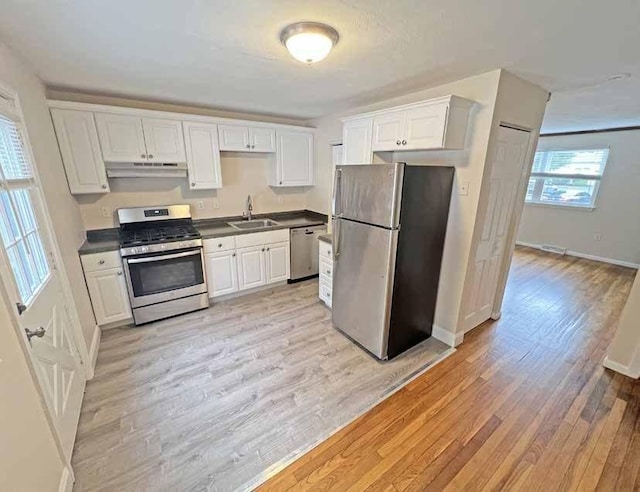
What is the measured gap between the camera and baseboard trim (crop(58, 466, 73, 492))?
1.37 metres

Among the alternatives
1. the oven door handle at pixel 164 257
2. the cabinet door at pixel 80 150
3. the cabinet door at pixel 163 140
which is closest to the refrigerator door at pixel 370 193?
the oven door handle at pixel 164 257

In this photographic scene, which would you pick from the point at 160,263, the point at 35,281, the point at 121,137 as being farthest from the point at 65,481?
the point at 121,137

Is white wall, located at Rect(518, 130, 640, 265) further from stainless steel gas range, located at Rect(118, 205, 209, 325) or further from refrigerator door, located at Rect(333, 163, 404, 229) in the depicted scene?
stainless steel gas range, located at Rect(118, 205, 209, 325)

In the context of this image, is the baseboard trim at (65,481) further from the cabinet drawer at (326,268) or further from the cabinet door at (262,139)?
the cabinet door at (262,139)

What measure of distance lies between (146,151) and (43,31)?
1485mm

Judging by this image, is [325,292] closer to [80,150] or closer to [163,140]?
[163,140]

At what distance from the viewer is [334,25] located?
142 centimetres

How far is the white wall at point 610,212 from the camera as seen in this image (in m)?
4.60

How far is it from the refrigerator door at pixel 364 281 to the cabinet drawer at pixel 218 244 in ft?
4.62

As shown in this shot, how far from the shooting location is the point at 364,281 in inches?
95.6

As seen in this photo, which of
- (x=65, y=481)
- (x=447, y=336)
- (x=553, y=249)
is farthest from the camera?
(x=553, y=249)

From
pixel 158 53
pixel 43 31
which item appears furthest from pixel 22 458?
pixel 158 53

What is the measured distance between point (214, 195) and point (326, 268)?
6.16ft

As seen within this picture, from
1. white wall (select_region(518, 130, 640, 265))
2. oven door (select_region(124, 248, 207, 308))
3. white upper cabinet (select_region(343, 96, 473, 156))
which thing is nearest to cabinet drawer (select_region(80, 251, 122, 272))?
oven door (select_region(124, 248, 207, 308))
